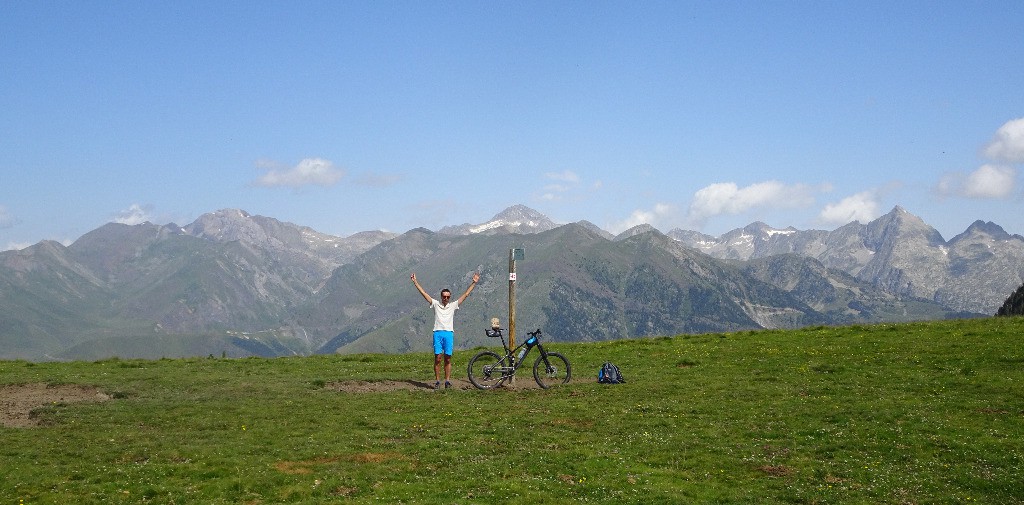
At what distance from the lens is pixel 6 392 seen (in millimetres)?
30906

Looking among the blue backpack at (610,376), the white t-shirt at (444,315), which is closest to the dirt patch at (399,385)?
the white t-shirt at (444,315)

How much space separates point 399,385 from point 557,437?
12.7 m

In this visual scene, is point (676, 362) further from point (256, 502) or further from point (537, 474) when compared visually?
point (256, 502)

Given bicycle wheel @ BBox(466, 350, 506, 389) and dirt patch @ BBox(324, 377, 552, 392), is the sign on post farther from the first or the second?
dirt patch @ BBox(324, 377, 552, 392)

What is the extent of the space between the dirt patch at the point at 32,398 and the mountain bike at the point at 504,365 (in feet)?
46.9

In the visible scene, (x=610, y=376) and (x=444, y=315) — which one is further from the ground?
(x=444, y=315)

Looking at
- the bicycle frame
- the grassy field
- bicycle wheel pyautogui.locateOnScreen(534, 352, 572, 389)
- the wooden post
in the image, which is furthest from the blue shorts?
bicycle wheel pyautogui.locateOnScreen(534, 352, 572, 389)

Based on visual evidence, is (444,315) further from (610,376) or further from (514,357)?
(610,376)

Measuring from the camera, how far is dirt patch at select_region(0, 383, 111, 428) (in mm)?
25719

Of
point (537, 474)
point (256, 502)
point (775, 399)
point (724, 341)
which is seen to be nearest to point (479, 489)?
point (537, 474)

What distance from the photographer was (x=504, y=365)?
3391 cm

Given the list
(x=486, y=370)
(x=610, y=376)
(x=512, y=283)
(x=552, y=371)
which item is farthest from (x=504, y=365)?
(x=610, y=376)

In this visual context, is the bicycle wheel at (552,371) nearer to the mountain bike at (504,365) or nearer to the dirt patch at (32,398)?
the mountain bike at (504,365)

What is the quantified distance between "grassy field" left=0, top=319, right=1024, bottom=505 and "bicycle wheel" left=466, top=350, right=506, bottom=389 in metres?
0.91
